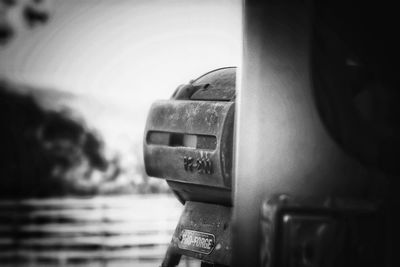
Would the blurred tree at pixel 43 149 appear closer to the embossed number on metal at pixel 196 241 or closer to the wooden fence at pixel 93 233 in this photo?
the wooden fence at pixel 93 233

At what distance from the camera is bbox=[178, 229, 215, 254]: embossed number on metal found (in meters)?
2.13

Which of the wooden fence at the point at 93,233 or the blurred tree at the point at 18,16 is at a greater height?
the blurred tree at the point at 18,16

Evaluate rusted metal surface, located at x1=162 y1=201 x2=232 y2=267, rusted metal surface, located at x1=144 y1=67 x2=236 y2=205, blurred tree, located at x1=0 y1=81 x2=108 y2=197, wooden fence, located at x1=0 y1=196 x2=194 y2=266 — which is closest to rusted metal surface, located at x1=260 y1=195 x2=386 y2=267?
rusted metal surface, located at x1=144 y1=67 x2=236 y2=205

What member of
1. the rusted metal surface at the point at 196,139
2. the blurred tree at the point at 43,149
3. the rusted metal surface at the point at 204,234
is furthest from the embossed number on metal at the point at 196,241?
the blurred tree at the point at 43,149

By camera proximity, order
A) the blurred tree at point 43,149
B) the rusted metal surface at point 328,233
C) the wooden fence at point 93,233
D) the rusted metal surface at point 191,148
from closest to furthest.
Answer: the rusted metal surface at point 328,233 < the rusted metal surface at point 191,148 < the wooden fence at point 93,233 < the blurred tree at point 43,149

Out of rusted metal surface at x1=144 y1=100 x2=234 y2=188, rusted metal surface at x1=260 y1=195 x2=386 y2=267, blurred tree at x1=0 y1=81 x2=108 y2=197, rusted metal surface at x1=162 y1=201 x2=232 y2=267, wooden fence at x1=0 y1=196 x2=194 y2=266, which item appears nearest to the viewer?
rusted metal surface at x1=260 y1=195 x2=386 y2=267

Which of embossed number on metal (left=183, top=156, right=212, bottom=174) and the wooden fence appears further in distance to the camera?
the wooden fence

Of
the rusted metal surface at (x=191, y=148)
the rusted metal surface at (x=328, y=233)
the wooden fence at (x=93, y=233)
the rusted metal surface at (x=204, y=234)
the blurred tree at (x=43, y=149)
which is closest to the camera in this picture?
the rusted metal surface at (x=328, y=233)

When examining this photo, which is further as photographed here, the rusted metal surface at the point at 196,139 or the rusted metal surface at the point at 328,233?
the rusted metal surface at the point at 196,139

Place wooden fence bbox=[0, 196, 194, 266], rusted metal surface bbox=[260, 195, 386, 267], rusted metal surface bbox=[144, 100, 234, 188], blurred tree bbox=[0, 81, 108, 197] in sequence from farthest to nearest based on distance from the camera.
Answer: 1. blurred tree bbox=[0, 81, 108, 197]
2. wooden fence bbox=[0, 196, 194, 266]
3. rusted metal surface bbox=[144, 100, 234, 188]
4. rusted metal surface bbox=[260, 195, 386, 267]

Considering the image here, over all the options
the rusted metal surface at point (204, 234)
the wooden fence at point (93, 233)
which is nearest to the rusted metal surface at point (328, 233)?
the rusted metal surface at point (204, 234)

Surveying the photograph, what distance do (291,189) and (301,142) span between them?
0.28ft

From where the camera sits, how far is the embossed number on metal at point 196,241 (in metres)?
2.13

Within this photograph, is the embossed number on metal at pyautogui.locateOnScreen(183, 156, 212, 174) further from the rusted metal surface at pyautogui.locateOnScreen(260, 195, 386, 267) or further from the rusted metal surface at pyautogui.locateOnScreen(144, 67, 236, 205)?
the rusted metal surface at pyautogui.locateOnScreen(260, 195, 386, 267)
